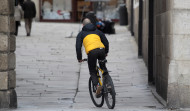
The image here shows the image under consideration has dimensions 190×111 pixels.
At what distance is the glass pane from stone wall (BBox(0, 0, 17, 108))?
26.4 metres

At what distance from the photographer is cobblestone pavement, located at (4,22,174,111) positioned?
A: 32.8ft

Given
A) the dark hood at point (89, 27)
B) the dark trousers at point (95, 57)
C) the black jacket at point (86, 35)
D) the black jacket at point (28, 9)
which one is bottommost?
the dark trousers at point (95, 57)

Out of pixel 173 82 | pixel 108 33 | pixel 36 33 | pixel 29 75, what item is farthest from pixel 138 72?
pixel 36 33

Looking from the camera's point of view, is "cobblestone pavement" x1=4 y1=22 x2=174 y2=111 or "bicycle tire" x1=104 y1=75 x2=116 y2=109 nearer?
"bicycle tire" x1=104 y1=75 x2=116 y2=109

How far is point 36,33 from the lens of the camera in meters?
24.8

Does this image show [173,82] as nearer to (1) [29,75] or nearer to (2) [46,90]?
(2) [46,90]

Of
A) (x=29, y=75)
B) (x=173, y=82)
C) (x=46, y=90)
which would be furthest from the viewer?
(x=29, y=75)

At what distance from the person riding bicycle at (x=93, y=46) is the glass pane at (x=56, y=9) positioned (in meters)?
26.3

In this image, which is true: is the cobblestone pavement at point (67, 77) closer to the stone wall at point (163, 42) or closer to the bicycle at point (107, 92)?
the bicycle at point (107, 92)

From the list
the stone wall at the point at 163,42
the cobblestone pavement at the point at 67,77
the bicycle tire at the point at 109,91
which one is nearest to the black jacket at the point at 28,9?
the cobblestone pavement at the point at 67,77

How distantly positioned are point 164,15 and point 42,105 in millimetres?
2905

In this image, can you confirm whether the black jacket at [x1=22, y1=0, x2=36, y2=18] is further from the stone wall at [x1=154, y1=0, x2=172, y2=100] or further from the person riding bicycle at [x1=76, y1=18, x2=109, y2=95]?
the person riding bicycle at [x1=76, y1=18, x2=109, y2=95]

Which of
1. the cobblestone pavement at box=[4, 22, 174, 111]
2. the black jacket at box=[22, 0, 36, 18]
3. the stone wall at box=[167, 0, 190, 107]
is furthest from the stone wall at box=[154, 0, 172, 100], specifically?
the black jacket at box=[22, 0, 36, 18]

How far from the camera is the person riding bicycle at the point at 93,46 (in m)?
8.95
